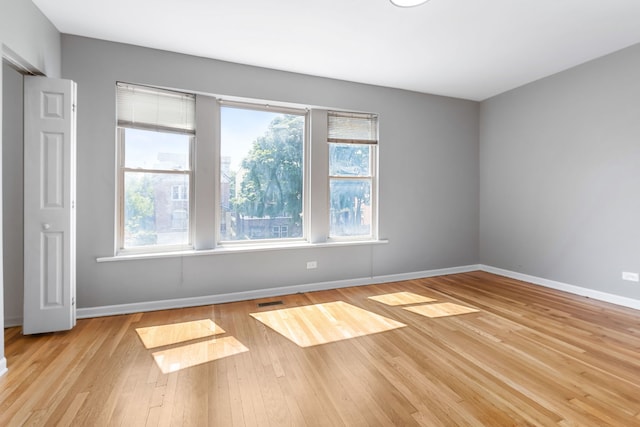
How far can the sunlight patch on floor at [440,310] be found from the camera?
3.26 meters

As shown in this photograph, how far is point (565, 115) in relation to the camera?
4039mm

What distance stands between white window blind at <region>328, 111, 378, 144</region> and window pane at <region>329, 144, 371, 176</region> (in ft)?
0.32

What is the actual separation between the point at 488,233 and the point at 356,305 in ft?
10.0

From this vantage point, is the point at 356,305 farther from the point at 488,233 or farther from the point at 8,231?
the point at 8,231

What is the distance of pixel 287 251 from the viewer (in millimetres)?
3986

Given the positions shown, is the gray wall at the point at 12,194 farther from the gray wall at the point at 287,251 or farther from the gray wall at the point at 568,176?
the gray wall at the point at 568,176

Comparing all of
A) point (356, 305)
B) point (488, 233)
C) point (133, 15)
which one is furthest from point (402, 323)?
point (133, 15)

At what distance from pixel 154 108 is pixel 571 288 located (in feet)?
18.9

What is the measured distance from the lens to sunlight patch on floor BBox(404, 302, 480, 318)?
128 inches

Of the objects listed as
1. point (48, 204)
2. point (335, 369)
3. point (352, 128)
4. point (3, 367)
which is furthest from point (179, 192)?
point (335, 369)

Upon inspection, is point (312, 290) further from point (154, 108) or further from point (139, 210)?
point (154, 108)

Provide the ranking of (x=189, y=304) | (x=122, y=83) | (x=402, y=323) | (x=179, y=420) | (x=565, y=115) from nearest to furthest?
1. (x=179, y=420)
2. (x=402, y=323)
3. (x=122, y=83)
4. (x=189, y=304)
5. (x=565, y=115)

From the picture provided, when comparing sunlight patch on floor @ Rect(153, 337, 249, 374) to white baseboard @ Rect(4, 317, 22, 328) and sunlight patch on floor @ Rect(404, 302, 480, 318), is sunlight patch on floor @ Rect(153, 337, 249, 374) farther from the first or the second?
sunlight patch on floor @ Rect(404, 302, 480, 318)

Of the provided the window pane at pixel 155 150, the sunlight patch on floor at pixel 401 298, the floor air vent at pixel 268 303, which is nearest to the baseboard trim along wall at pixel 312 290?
the floor air vent at pixel 268 303
